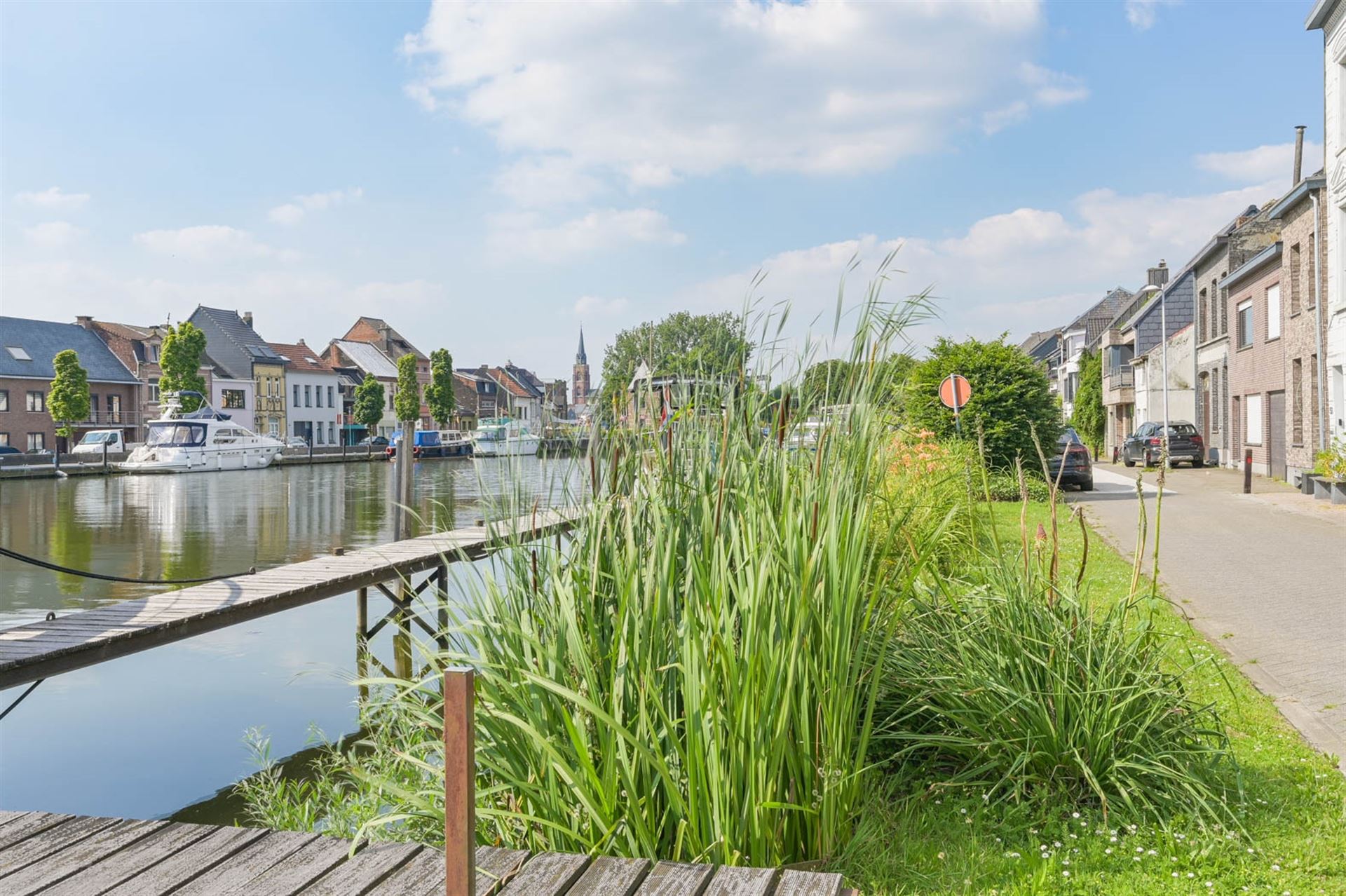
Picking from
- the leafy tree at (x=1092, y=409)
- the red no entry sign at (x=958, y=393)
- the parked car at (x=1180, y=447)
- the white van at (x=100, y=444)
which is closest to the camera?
the red no entry sign at (x=958, y=393)

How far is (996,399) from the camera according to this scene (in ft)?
66.1

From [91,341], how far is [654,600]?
211 ft

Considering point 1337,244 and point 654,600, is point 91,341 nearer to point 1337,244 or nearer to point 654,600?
point 1337,244

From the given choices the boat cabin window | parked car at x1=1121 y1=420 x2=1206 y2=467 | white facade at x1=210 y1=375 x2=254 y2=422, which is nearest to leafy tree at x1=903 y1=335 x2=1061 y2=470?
parked car at x1=1121 y1=420 x2=1206 y2=467

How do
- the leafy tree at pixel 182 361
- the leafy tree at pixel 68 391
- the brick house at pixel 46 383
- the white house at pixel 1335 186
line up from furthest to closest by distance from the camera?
the leafy tree at pixel 182 361 → the brick house at pixel 46 383 → the leafy tree at pixel 68 391 → the white house at pixel 1335 186

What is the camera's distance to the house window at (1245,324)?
27.9 meters

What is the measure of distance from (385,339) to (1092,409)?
188ft

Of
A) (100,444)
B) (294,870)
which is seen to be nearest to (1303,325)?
(294,870)

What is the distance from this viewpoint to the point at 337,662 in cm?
953

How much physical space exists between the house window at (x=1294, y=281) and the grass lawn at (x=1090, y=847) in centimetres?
2274

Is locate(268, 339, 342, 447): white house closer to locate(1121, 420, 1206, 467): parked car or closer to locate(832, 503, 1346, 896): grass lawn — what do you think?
locate(1121, 420, 1206, 467): parked car

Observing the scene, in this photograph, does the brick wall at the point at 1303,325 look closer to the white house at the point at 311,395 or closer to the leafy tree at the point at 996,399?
the leafy tree at the point at 996,399

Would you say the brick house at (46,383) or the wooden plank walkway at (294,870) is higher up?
the brick house at (46,383)

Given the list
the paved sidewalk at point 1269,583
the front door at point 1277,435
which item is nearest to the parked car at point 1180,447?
the front door at point 1277,435
